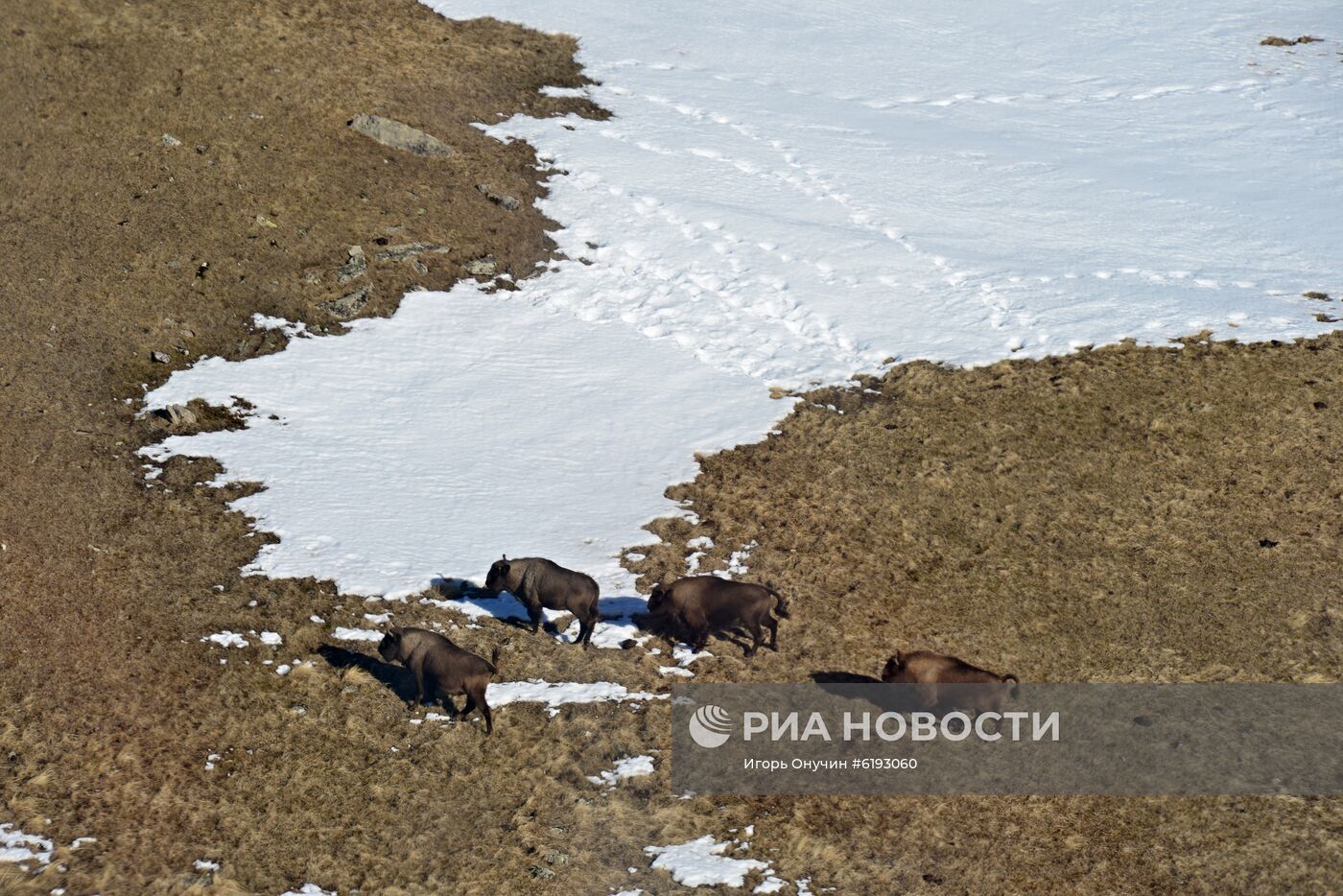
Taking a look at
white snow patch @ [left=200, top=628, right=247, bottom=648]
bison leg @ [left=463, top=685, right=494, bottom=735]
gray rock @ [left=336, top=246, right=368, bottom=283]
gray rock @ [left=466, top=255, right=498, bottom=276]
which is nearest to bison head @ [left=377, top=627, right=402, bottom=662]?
bison leg @ [left=463, top=685, right=494, bottom=735]

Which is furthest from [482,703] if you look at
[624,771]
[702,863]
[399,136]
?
[399,136]

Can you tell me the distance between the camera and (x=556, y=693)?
16.0m

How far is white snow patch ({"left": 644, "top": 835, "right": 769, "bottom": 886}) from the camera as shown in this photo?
1305 centimetres

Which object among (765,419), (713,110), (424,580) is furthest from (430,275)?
(713,110)

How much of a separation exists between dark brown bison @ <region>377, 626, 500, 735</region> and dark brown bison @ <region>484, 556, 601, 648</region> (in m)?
1.55

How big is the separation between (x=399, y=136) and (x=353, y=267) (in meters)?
6.10

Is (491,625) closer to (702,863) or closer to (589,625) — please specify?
(589,625)

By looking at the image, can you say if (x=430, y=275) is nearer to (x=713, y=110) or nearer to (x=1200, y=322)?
(x=713, y=110)

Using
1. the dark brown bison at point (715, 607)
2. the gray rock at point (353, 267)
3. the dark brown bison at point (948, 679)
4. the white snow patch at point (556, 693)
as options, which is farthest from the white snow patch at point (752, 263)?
the dark brown bison at point (948, 679)

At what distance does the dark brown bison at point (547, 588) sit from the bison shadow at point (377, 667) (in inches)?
70.0

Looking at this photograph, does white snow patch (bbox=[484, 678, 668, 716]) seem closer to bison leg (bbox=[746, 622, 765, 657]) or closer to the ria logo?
the ria logo

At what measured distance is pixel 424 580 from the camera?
18.2 meters

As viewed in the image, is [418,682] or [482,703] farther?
[418,682]

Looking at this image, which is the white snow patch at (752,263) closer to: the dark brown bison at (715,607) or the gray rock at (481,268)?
the gray rock at (481,268)
